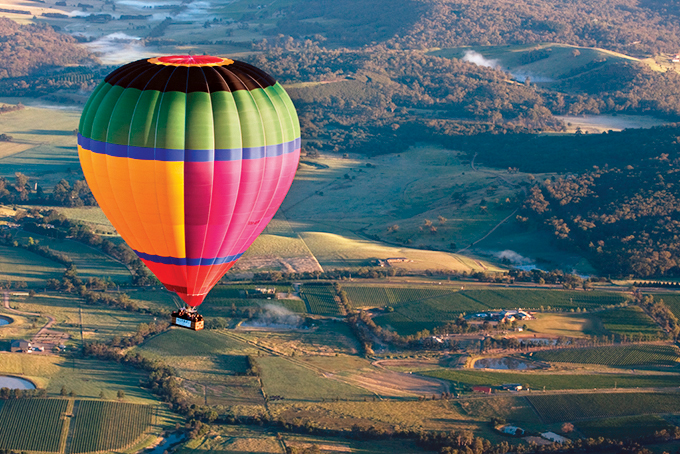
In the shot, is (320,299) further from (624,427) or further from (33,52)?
(33,52)

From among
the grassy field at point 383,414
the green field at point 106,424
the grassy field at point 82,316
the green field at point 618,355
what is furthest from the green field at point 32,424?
the green field at point 618,355

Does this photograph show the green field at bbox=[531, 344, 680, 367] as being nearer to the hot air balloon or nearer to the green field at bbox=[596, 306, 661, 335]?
the green field at bbox=[596, 306, 661, 335]

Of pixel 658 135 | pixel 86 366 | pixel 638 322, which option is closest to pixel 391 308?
pixel 638 322

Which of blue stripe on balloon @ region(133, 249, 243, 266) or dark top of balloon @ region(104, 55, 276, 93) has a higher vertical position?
dark top of balloon @ region(104, 55, 276, 93)

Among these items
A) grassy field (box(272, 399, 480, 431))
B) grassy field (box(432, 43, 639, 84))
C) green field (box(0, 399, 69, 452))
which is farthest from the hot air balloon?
grassy field (box(432, 43, 639, 84))

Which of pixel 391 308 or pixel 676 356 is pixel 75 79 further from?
pixel 676 356

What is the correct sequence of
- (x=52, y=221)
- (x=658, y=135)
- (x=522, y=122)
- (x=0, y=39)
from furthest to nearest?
(x=0, y=39)
(x=522, y=122)
(x=658, y=135)
(x=52, y=221)
